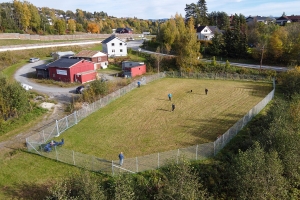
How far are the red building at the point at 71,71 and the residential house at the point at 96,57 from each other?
7.08m

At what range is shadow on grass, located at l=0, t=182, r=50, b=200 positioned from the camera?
15.4 m

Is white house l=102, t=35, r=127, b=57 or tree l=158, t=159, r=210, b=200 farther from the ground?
white house l=102, t=35, r=127, b=57

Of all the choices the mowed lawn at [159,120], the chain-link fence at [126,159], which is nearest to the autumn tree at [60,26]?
the mowed lawn at [159,120]

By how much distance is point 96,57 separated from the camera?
50031mm

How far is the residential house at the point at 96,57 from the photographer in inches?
1940

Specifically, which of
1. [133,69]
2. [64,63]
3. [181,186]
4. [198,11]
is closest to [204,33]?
[198,11]

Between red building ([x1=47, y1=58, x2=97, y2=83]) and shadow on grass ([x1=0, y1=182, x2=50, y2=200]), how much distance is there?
25560mm

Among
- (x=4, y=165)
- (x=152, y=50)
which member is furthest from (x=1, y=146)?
(x=152, y=50)

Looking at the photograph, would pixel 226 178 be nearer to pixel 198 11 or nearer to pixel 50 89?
pixel 50 89

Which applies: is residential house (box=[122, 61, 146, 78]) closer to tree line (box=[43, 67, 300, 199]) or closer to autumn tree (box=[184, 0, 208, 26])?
tree line (box=[43, 67, 300, 199])

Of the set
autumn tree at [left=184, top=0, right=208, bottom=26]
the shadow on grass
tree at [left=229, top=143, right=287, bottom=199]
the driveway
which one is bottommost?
the shadow on grass

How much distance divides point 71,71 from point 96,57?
1101 cm

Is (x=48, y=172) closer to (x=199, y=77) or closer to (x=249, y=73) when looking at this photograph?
(x=199, y=77)

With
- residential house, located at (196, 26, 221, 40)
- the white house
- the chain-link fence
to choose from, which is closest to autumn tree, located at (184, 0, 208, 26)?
residential house, located at (196, 26, 221, 40)
